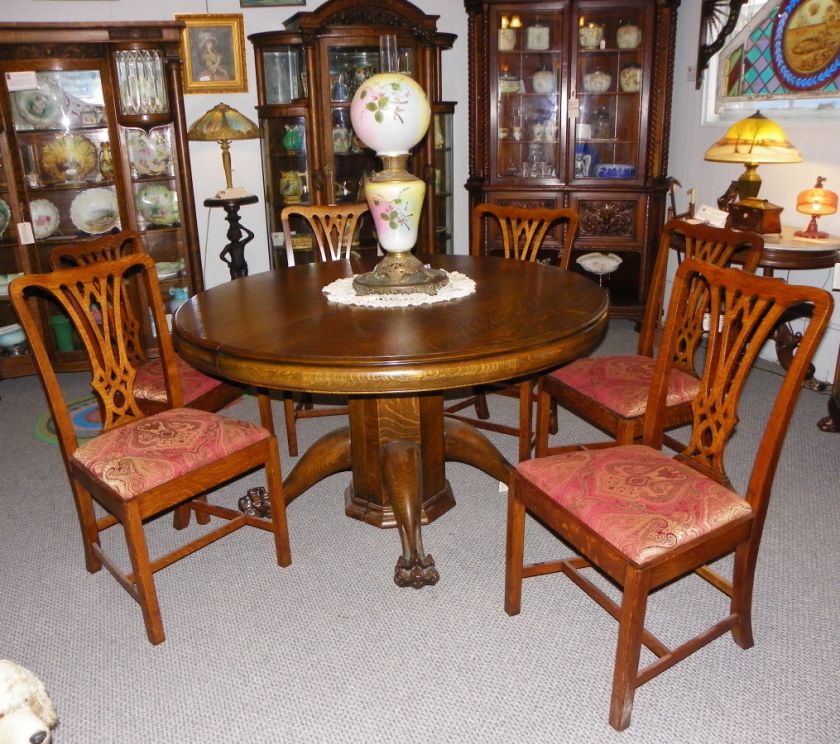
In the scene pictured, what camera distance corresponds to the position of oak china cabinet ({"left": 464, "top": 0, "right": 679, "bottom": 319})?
422 centimetres

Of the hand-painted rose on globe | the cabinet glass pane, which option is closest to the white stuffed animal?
the hand-painted rose on globe

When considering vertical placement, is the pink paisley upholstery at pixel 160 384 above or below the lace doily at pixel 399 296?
below

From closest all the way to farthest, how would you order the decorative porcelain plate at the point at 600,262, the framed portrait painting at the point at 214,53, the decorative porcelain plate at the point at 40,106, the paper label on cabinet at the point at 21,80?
the paper label on cabinet at the point at 21,80 → the decorative porcelain plate at the point at 40,106 → the framed portrait painting at the point at 214,53 → the decorative porcelain plate at the point at 600,262

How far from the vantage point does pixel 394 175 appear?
2.18m

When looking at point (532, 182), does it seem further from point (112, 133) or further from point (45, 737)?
Result: point (45, 737)

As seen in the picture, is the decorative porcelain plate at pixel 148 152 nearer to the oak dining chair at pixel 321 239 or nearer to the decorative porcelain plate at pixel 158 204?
the decorative porcelain plate at pixel 158 204

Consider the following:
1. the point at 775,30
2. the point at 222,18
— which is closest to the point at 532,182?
the point at 775,30

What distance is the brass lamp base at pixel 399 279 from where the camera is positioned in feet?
7.45

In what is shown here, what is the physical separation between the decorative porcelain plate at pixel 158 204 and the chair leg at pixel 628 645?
338 cm

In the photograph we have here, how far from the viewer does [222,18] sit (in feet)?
14.1

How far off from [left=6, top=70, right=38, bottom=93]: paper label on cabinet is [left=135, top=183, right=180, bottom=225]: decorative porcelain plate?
70 cm

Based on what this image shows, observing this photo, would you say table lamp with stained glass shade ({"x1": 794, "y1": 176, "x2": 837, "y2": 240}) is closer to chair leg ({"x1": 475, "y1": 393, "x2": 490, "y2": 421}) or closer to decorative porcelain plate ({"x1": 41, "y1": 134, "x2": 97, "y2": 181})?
chair leg ({"x1": 475, "y1": 393, "x2": 490, "y2": 421})

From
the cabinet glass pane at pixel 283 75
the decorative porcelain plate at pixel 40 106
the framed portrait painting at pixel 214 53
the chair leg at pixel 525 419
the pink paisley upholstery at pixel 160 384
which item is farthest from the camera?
the framed portrait painting at pixel 214 53

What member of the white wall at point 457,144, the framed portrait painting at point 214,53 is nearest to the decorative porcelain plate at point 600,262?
the white wall at point 457,144
